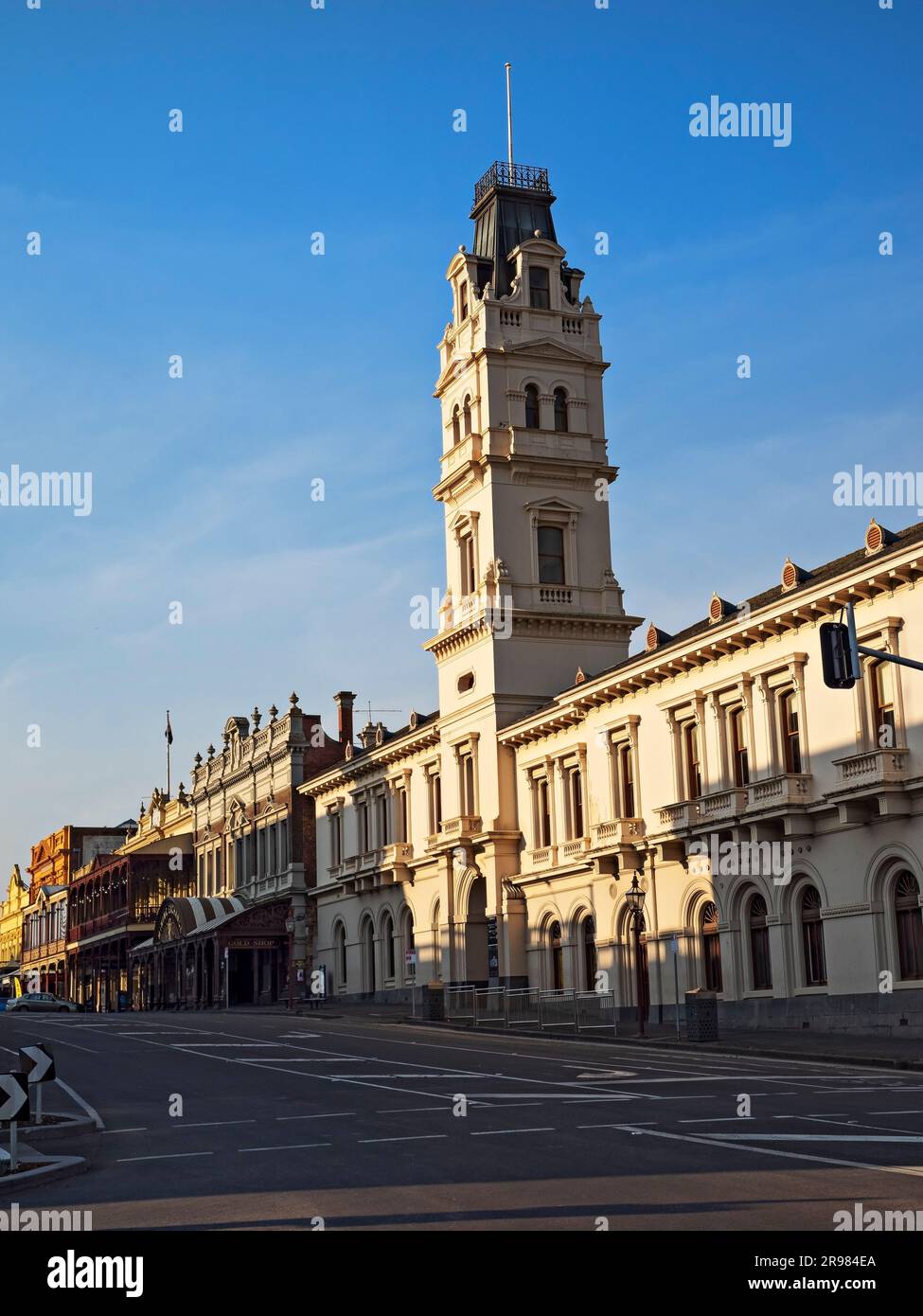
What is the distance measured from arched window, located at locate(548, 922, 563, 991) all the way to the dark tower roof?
77.8 feet

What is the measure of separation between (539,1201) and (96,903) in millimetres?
100795

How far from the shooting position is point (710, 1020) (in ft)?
114

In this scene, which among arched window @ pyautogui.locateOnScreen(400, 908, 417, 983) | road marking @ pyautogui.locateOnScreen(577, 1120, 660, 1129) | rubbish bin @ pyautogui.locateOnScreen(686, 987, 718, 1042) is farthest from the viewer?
arched window @ pyautogui.locateOnScreen(400, 908, 417, 983)

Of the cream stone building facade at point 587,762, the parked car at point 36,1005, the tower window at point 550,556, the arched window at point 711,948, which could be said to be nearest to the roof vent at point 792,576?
the cream stone building facade at point 587,762

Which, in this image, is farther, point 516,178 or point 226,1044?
point 516,178

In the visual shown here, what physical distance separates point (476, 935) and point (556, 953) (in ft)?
19.8

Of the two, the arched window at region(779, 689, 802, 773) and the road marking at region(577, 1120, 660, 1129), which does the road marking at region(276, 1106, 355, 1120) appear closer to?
the road marking at region(577, 1120, 660, 1129)

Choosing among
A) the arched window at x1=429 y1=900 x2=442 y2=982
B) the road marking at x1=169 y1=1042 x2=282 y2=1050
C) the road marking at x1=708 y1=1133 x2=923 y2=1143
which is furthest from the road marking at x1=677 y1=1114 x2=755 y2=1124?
the arched window at x1=429 y1=900 x2=442 y2=982

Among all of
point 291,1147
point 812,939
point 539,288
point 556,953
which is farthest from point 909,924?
point 539,288

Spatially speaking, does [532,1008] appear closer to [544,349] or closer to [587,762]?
[587,762]

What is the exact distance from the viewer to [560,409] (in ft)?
187

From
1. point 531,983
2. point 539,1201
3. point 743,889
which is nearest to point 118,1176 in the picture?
point 539,1201

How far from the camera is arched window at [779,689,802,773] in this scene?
37.8m

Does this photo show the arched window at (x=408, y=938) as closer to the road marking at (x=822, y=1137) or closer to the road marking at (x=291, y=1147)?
the road marking at (x=291, y=1147)
